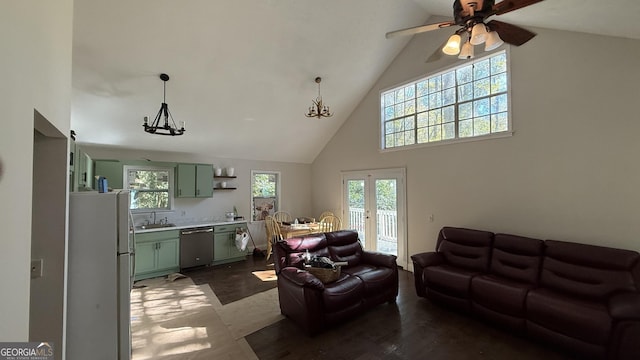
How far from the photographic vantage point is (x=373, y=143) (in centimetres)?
563

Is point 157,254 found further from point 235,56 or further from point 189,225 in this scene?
point 235,56

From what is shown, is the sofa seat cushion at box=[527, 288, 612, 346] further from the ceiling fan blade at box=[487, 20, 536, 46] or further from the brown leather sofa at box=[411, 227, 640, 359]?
the ceiling fan blade at box=[487, 20, 536, 46]

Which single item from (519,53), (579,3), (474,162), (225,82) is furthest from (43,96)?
(519,53)

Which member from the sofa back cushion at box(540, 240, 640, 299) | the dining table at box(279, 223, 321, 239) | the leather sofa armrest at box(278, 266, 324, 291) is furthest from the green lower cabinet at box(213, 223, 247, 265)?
the sofa back cushion at box(540, 240, 640, 299)

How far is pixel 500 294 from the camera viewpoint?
2861mm

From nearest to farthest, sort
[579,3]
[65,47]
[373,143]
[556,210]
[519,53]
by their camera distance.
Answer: [65,47] → [579,3] → [556,210] → [519,53] → [373,143]

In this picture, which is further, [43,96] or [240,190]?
[240,190]

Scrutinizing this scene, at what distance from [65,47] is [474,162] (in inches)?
189

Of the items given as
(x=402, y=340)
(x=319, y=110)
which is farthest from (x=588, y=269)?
(x=319, y=110)

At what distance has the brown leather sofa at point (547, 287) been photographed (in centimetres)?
224

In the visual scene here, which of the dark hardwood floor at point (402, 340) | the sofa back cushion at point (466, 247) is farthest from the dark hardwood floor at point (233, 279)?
the sofa back cushion at point (466, 247)

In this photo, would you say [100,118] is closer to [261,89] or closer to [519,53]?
[261,89]

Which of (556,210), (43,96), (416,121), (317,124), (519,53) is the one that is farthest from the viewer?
(317,124)

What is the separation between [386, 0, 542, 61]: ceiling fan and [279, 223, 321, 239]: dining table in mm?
4405
